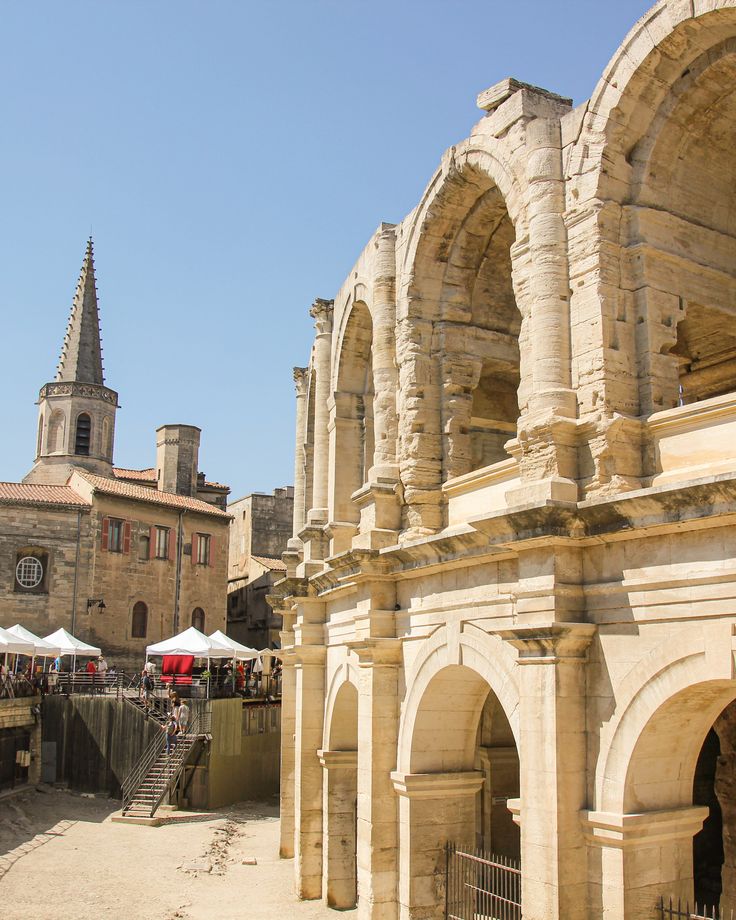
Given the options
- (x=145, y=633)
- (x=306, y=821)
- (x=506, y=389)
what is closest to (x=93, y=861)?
(x=306, y=821)

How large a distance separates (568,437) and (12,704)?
2233 centimetres

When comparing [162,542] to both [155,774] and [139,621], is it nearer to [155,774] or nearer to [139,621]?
[139,621]

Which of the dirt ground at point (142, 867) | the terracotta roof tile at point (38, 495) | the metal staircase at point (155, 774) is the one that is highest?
the terracotta roof tile at point (38, 495)

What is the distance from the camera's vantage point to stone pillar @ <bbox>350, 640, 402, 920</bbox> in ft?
39.6

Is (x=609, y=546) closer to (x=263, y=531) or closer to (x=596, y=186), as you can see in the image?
(x=596, y=186)

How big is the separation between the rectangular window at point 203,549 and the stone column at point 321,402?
26274 millimetres

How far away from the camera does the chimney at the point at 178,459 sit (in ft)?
164

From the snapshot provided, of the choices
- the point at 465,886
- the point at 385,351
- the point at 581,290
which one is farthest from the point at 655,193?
the point at 465,886

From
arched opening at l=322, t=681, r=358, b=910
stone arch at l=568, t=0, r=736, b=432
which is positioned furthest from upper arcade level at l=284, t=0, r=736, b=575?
arched opening at l=322, t=681, r=358, b=910

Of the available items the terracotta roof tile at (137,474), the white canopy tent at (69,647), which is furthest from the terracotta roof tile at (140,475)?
the white canopy tent at (69,647)

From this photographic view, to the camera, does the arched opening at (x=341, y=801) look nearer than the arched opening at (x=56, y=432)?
Yes

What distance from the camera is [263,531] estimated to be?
164ft

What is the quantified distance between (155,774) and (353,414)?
42.5 ft

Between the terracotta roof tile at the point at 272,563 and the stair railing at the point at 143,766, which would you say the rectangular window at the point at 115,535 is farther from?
the stair railing at the point at 143,766
